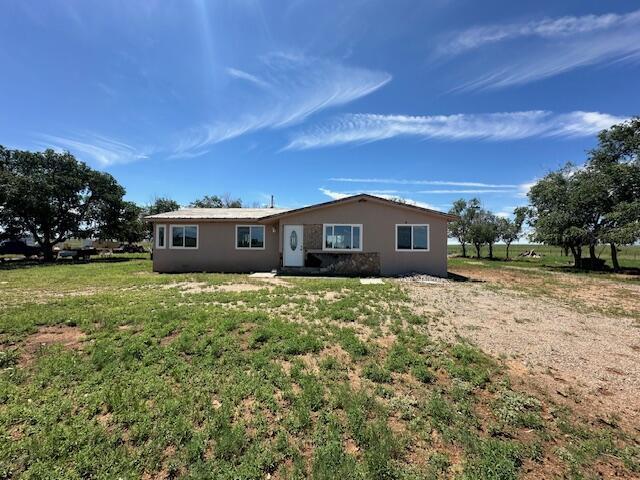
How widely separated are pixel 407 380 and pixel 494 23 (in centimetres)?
1101

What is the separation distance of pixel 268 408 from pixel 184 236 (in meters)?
14.3

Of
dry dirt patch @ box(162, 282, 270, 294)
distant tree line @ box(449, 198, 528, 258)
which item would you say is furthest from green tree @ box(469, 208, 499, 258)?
dry dirt patch @ box(162, 282, 270, 294)

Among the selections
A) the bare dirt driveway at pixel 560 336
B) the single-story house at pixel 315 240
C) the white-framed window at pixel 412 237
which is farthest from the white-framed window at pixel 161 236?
the bare dirt driveway at pixel 560 336

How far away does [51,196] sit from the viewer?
2216cm

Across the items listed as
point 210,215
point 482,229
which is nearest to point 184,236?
point 210,215

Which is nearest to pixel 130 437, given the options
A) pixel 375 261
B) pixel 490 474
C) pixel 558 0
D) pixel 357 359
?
pixel 357 359

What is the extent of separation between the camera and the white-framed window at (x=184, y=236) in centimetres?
1591

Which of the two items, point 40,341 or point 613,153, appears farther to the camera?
point 613,153

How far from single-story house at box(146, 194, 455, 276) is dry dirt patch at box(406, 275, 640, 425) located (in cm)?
527

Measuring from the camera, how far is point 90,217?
24.9 m

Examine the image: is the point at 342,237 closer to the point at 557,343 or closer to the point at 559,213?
the point at 557,343

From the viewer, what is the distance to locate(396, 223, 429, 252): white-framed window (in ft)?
46.0

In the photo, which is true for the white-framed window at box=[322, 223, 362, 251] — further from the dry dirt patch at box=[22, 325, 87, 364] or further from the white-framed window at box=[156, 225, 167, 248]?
the dry dirt patch at box=[22, 325, 87, 364]

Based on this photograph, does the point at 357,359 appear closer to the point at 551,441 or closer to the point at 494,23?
the point at 551,441
